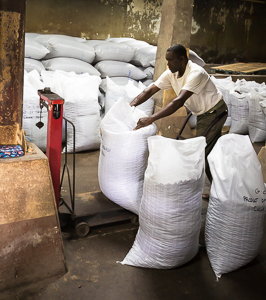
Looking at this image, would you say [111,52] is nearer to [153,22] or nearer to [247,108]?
[247,108]

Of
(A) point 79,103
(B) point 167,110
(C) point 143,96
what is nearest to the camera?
(B) point 167,110

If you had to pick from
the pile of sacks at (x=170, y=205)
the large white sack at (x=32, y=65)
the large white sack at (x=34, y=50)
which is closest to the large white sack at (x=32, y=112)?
the large white sack at (x=32, y=65)

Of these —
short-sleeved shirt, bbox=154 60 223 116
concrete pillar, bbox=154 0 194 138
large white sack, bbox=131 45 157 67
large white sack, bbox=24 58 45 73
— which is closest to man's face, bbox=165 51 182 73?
short-sleeved shirt, bbox=154 60 223 116

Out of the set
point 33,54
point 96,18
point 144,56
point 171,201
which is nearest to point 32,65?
point 33,54

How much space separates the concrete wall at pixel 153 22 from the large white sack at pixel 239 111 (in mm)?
3140

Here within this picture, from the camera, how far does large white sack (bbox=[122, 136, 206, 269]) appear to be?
1.94 m

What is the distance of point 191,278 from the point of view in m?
1.99

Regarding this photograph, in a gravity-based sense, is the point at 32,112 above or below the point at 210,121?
below

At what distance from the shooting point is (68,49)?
14.6ft

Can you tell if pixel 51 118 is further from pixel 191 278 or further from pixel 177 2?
pixel 177 2

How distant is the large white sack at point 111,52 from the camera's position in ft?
15.4

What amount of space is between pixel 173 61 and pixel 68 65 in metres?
2.16

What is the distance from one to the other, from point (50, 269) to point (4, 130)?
2.81 ft

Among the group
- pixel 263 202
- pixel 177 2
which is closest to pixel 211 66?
pixel 177 2
